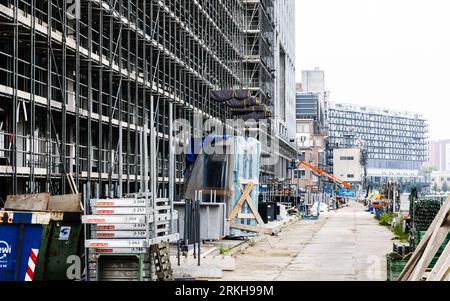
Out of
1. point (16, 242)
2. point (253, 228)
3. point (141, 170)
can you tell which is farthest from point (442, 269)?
point (253, 228)

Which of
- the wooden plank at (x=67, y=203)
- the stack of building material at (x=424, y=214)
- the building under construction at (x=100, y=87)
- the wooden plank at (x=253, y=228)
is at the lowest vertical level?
the wooden plank at (x=253, y=228)

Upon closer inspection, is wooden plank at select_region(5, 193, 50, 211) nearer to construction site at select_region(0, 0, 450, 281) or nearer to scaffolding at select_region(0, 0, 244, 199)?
construction site at select_region(0, 0, 450, 281)

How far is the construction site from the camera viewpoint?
13.0 metres

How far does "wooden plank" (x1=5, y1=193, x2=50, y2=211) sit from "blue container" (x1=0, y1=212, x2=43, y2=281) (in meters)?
1.27

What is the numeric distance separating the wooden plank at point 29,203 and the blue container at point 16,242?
1.27 metres

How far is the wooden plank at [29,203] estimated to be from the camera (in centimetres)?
1358

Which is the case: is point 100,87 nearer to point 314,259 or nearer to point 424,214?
point 314,259

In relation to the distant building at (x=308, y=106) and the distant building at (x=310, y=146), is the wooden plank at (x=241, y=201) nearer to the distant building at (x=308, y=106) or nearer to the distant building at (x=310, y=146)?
the distant building at (x=310, y=146)

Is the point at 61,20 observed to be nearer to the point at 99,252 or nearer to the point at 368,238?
the point at 99,252

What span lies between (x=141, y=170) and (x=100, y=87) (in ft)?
36.5

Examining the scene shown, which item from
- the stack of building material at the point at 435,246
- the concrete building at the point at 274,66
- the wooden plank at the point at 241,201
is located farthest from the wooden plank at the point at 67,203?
the concrete building at the point at 274,66

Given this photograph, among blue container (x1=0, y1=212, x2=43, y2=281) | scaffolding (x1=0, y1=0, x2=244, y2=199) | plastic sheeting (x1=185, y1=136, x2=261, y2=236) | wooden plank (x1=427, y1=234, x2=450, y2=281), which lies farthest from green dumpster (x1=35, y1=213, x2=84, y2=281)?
plastic sheeting (x1=185, y1=136, x2=261, y2=236)

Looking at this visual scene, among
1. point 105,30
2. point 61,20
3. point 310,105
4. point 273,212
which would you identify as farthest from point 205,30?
point 310,105

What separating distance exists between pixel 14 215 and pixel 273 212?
1487 inches
